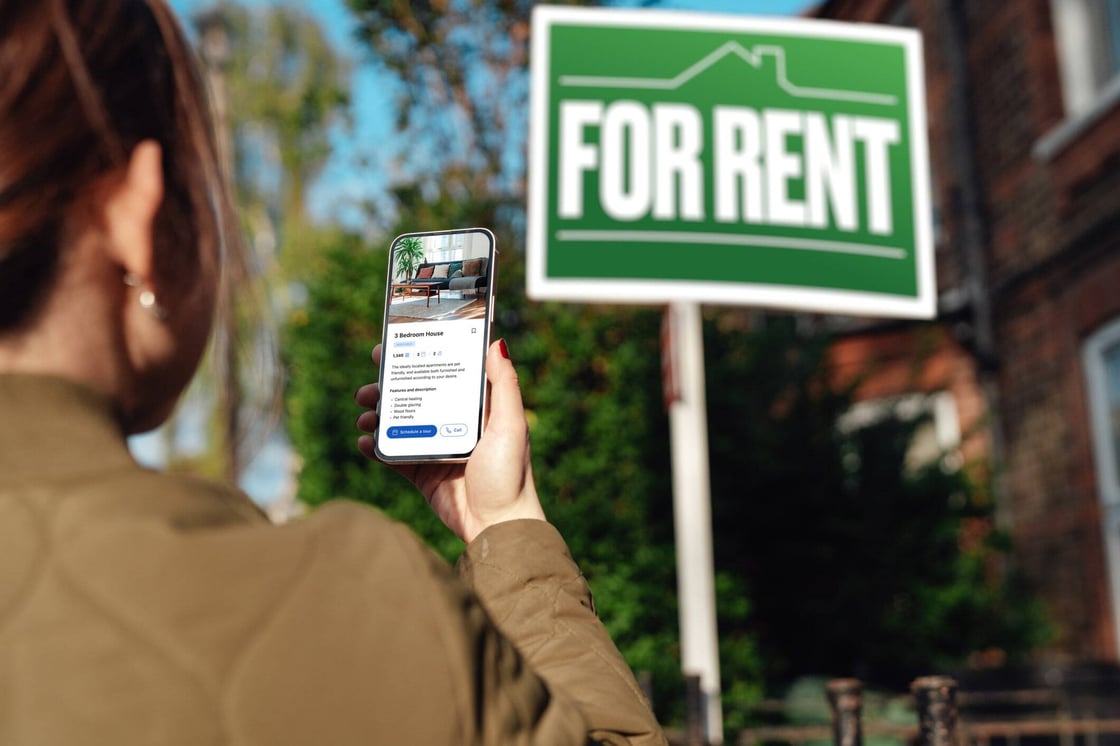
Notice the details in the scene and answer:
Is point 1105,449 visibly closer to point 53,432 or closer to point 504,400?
point 504,400

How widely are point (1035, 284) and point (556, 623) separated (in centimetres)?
896

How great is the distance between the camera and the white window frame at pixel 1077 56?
8.66m

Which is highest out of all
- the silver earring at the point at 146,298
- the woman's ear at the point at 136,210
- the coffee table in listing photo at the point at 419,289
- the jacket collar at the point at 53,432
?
the coffee table in listing photo at the point at 419,289

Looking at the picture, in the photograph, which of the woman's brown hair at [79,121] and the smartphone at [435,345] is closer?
the woman's brown hair at [79,121]

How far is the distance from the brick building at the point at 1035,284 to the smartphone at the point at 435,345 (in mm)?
6368

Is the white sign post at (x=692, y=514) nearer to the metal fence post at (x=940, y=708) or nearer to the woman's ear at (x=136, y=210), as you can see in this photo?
the metal fence post at (x=940, y=708)

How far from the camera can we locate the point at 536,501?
47.3 inches

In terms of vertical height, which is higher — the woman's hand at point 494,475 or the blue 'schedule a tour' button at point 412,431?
the blue 'schedule a tour' button at point 412,431

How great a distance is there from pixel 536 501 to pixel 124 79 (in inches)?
22.8

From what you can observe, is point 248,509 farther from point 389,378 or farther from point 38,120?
point 389,378

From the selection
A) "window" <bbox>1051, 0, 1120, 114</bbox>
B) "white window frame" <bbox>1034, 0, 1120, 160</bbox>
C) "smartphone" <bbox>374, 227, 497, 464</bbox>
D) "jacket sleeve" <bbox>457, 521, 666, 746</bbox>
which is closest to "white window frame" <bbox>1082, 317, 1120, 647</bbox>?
"white window frame" <bbox>1034, 0, 1120, 160</bbox>

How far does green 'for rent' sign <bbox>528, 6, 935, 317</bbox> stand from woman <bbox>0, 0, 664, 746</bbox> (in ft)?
9.92

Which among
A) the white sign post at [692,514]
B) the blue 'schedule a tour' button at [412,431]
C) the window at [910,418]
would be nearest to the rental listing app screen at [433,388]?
the blue 'schedule a tour' button at [412,431]

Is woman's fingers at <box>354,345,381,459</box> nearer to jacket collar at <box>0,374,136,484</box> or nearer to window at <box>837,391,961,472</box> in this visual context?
jacket collar at <box>0,374,136,484</box>
